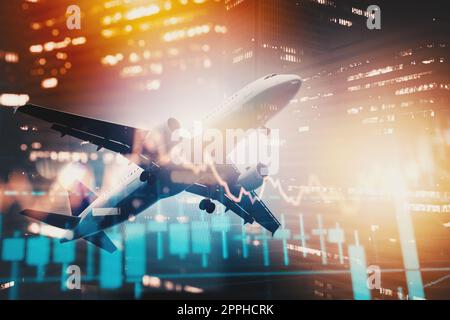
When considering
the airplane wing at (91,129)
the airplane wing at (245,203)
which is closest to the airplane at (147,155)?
the airplane wing at (91,129)

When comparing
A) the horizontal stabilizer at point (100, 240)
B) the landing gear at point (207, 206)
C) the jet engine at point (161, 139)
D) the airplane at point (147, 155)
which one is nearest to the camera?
the jet engine at point (161, 139)

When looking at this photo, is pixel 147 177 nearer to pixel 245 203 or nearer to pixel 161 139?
pixel 161 139

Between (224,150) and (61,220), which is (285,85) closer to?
(224,150)

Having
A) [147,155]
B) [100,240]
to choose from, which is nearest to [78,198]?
[100,240]

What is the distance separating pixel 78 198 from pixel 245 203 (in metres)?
14.0

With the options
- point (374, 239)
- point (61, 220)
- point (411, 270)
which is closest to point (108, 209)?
point (61, 220)

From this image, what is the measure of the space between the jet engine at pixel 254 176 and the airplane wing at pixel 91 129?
7.63 meters

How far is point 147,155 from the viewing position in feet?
75.9

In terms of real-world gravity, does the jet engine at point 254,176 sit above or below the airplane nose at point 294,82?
below

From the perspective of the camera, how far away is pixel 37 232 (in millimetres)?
48062

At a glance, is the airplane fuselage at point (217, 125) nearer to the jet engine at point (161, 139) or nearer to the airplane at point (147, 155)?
the airplane at point (147, 155)

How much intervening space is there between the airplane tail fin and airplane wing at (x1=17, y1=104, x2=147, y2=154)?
717cm

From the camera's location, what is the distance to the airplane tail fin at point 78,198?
94.6ft
